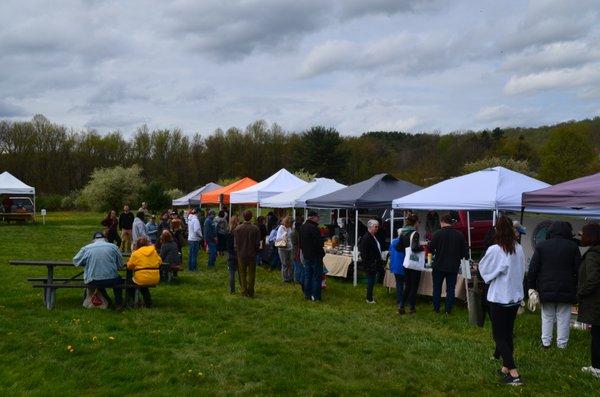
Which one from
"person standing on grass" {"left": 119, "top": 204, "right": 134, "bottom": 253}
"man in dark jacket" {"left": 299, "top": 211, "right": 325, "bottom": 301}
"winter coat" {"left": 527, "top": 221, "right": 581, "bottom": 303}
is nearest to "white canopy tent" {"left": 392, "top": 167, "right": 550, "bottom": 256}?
"man in dark jacket" {"left": 299, "top": 211, "right": 325, "bottom": 301}

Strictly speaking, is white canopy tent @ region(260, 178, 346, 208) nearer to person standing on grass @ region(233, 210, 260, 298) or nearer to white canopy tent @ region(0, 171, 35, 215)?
person standing on grass @ region(233, 210, 260, 298)

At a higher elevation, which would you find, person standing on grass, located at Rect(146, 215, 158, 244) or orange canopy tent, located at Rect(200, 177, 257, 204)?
orange canopy tent, located at Rect(200, 177, 257, 204)

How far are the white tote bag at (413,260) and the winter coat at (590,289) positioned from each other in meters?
3.04

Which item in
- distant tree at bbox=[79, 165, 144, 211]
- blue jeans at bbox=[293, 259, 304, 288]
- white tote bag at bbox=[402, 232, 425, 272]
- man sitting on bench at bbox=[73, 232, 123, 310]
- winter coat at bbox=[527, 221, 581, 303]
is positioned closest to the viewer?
winter coat at bbox=[527, 221, 581, 303]

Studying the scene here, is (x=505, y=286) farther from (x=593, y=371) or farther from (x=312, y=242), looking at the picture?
(x=312, y=242)

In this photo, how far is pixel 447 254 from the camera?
8.03 m

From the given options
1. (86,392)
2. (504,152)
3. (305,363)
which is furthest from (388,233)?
(504,152)

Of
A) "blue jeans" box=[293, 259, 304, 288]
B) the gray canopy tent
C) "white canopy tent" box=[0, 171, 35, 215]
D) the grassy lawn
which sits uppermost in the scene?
"white canopy tent" box=[0, 171, 35, 215]

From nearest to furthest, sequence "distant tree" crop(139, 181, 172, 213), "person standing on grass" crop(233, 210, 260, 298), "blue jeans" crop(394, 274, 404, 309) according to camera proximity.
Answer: "blue jeans" crop(394, 274, 404, 309) → "person standing on grass" crop(233, 210, 260, 298) → "distant tree" crop(139, 181, 172, 213)

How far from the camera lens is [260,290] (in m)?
10.3

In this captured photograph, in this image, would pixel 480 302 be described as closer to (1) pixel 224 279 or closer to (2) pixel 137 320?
(2) pixel 137 320

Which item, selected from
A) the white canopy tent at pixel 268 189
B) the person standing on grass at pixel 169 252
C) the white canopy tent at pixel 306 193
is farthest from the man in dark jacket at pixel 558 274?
the white canopy tent at pixel 268 189

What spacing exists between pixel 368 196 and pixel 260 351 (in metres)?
5.95

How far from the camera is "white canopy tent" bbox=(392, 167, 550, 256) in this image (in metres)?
9.06
